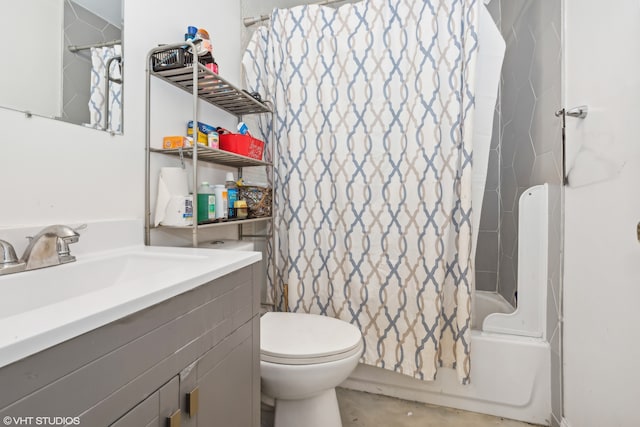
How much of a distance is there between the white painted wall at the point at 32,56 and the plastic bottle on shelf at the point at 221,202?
56 centimetres

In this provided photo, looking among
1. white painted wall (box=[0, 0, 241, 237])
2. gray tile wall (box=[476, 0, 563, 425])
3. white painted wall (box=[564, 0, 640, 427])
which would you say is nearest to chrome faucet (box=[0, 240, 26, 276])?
white painted wall (box=[0, 0, 241, 237])

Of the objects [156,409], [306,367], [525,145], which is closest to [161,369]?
[156,409]

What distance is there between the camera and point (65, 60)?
86cm

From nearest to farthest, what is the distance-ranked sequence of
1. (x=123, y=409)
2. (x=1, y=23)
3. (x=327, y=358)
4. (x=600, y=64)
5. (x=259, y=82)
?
(x=123, y=409) → (x=1, y=23) → (x=600, y=64) → (x=327, y=358) → (x=259, y=82)

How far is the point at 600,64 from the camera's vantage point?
973 millimetres

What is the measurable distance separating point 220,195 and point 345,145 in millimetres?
633

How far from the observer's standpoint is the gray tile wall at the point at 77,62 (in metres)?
0.87

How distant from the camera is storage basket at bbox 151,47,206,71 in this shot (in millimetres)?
1118

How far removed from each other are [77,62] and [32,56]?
11 cm

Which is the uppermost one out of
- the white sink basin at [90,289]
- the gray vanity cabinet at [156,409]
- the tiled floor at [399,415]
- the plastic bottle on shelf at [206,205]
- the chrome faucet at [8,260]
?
the plastic bottle on shelf at [206,205]

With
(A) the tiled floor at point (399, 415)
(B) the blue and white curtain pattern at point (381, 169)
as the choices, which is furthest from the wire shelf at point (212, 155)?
(A) the tiled floor at point (399, 415)

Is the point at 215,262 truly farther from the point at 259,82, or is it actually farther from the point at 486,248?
the point at 486,248

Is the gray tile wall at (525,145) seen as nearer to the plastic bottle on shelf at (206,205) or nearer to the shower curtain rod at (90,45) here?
the plastic bottle on shelf at (206,205)

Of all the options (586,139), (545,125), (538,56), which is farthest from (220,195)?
(538,56)
